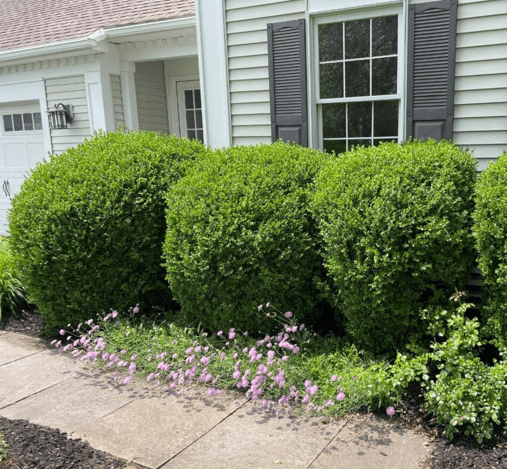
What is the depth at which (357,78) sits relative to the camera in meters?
5.53

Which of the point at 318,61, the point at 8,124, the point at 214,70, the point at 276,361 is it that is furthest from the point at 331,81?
the point at 8,124

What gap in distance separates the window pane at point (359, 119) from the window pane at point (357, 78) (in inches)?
4.9

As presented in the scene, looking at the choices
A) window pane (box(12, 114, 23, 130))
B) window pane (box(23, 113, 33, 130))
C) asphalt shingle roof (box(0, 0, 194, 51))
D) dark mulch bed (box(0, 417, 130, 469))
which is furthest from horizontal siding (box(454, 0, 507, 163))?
window pane (box(12, 114, 23, 130))

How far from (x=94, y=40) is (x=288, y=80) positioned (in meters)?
3.46

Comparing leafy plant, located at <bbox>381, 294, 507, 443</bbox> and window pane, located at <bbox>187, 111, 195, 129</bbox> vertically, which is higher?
window pane, located at <bbox>187, 111, 195, 129</bbox>

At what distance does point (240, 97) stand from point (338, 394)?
4006 mm

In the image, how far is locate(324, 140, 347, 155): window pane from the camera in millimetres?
5746

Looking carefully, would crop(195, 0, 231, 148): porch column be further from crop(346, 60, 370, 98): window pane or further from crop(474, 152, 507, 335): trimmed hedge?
crop(474, 152, 507, 335): trimmed hedge

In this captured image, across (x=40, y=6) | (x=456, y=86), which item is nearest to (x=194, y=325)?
(x=456, y=86)

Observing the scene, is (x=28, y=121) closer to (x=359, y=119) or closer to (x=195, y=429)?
(x=359, y=119)

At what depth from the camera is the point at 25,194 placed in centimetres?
459

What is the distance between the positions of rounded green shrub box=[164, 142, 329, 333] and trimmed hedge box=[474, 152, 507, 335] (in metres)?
1.16

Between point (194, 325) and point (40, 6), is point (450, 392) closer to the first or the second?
point (194, 325)

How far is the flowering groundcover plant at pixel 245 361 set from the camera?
3305 mm
